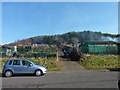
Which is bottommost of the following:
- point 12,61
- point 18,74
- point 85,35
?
point 18,74

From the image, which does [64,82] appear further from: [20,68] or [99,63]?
[99,63]

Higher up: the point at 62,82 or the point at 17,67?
the point at 17,67

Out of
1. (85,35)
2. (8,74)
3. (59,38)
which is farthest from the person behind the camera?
(59,38)

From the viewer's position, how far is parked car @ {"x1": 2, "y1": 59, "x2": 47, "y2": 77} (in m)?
12.1

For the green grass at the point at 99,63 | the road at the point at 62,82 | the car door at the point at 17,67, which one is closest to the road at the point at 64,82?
the road at the point at 62,82

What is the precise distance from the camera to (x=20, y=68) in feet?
→ 39.8

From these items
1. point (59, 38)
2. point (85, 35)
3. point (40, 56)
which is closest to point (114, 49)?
point (40, 56)

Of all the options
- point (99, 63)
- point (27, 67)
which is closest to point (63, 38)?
point (99, 63)

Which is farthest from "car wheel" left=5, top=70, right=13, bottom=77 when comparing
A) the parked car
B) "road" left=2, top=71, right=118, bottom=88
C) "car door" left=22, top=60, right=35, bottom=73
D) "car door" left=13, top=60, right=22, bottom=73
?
"road" left=2, top=71, right=118, bottom=88

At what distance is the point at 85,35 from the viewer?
102m

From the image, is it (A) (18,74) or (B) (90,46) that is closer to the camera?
(A) (18,74)

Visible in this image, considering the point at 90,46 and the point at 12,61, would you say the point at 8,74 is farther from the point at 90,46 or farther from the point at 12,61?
the point at 90,46

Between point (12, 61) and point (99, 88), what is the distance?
26.4 feet

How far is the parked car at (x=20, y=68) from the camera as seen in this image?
39.7ft
